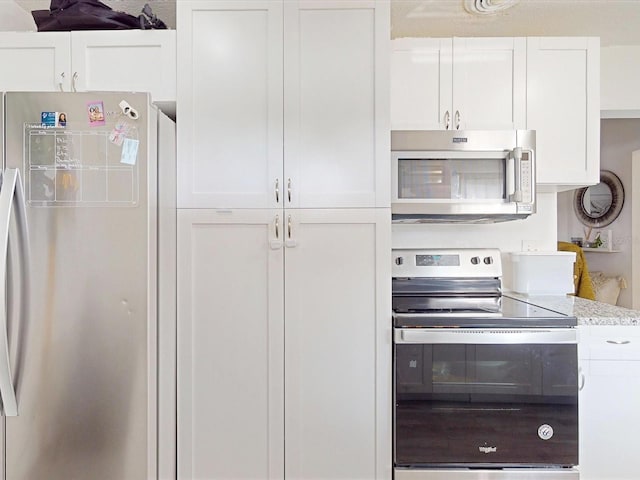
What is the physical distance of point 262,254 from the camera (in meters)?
1.70

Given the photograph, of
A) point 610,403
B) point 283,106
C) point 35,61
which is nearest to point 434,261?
point 610,403

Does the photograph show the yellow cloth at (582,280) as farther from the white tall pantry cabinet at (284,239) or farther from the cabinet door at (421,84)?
the white tall pantry cabinet at (284,239)

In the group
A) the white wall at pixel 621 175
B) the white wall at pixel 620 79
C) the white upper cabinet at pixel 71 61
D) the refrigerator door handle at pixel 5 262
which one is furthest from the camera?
the white wall at pixel 621 175

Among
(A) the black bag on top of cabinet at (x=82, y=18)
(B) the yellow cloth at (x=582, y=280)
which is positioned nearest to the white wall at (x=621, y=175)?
(B) the yellow cloth at (x=582, y=280)

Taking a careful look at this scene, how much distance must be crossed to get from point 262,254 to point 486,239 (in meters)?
1.39

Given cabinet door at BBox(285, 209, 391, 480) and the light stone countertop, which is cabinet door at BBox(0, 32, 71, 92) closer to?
cabinet door at BBox(285, 209, 391, 480)

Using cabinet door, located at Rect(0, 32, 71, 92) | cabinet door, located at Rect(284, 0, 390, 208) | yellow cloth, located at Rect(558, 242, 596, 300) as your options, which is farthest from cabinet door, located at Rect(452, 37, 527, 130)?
cabinet door, located at Rect(0, 32, 71, 92)

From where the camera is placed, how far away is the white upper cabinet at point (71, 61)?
1742 mm

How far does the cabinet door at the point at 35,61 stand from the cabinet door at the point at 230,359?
83 centimetres

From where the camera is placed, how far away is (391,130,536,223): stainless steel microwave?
188 cm

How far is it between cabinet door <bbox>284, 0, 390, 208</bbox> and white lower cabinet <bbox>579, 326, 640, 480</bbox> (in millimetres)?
1122

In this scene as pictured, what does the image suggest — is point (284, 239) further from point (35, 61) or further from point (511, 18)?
point (511, 18)

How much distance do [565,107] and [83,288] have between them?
91.3 inches

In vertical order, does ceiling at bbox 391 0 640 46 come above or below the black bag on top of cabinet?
above
